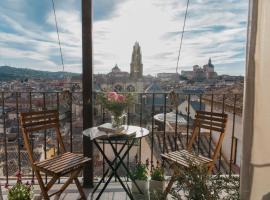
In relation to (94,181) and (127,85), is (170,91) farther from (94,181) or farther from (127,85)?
(94,181)

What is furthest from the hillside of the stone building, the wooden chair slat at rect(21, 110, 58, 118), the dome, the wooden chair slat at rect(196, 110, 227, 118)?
the wooden chair slat at rect(196, 110, 227, 118)

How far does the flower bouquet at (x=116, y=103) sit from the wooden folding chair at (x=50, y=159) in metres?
0.49

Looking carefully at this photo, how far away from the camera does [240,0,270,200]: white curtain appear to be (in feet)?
5.26

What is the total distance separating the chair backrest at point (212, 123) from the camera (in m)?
2.48

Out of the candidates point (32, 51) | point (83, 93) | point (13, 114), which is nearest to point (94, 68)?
point (83, 93)

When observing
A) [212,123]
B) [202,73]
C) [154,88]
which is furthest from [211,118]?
[154,88]

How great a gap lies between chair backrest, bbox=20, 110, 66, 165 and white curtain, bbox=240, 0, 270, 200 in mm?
1860

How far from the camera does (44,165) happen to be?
2273mm

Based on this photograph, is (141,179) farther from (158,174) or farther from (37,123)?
(37,123)

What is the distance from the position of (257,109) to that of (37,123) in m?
2.02

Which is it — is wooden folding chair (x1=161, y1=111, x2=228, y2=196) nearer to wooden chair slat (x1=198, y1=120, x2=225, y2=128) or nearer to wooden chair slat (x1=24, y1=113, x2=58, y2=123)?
wooden chair slat (x1=198, y1=120, x2=225, y2=128)

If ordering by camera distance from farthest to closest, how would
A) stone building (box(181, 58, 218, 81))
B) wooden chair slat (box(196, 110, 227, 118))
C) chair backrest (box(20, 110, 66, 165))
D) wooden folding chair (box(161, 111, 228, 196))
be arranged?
stone building (box(181, 58, 218, 81)) < wooden chair slat (box(196, 110, 227, 118)) < wooden folding chair (box(161, 111, 228, 196)) < chair backrest (box(20, 110, 66, 165))

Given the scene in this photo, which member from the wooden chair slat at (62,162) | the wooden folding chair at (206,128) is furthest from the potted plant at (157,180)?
the wooden chair slat at (62,162)

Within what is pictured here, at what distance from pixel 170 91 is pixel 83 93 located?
107 centimetres
